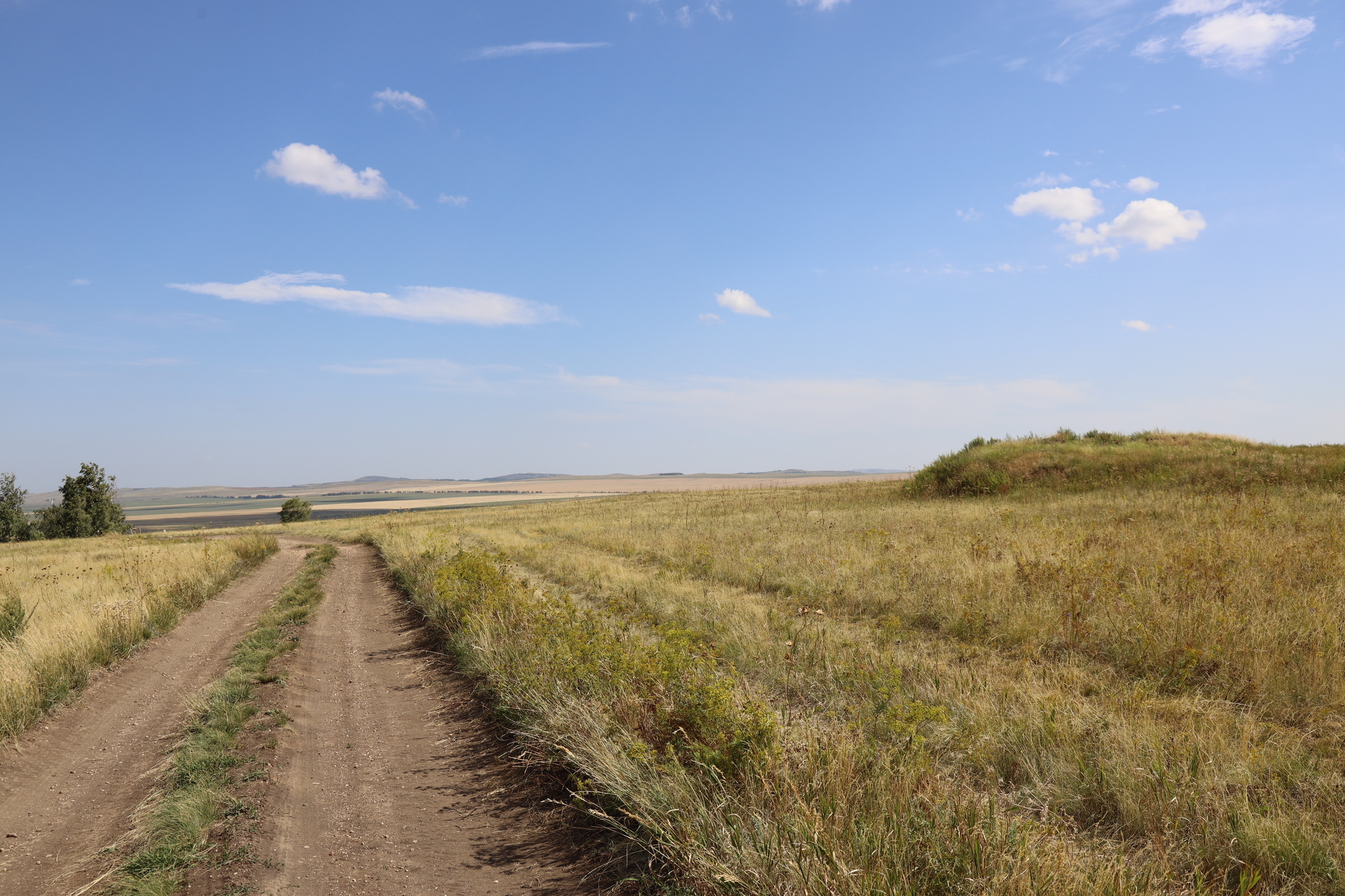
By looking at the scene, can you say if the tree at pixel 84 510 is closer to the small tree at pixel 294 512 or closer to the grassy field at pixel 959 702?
the small tree at pixel 294 512

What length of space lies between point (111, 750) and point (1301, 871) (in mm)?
10637

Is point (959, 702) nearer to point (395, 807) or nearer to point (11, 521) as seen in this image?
point (395, 807)

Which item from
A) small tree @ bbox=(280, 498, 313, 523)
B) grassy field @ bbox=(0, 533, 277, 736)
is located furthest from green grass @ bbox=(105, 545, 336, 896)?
small tree @ bbox=(280, 498, 313, 523)

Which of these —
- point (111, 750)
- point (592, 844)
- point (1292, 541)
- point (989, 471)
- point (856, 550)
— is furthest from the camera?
point (989, 471)

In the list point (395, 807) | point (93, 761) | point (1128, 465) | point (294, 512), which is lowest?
point (294, 512)

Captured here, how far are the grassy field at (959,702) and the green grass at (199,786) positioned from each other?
8.57ft

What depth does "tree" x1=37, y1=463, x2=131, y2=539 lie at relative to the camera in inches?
2591

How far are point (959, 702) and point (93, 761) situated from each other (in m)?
9.25

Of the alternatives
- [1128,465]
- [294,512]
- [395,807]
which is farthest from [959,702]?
[294,512]

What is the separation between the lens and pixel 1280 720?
590 cm

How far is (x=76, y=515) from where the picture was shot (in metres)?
65.6

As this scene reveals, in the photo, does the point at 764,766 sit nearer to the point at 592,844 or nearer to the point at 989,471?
the point at 592,844

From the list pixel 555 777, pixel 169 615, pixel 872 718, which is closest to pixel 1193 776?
pixel 872 718

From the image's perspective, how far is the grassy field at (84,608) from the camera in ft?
28.0
